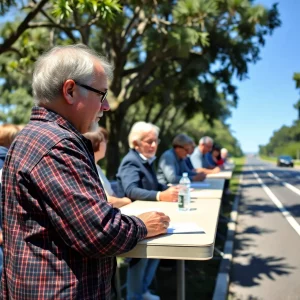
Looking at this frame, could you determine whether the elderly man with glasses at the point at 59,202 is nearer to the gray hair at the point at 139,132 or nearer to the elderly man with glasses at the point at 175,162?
the gray hair at the point at 139,132

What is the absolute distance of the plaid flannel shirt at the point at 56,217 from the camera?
118cm

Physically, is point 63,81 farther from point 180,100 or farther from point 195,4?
point 180,100

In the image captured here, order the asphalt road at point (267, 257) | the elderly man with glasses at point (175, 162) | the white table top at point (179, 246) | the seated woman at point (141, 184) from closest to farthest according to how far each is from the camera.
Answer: the white table top at point (179, 246) → the seated woman at point (141, 184) → the asphalt road at point (267, 257) → the elderly man with glasses at point (175, 162)

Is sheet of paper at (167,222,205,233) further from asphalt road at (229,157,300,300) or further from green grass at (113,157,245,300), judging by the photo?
asphalt road at (229,157,300,300)

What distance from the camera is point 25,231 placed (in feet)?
4.08

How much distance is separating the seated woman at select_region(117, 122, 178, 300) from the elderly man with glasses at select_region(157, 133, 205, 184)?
107cm

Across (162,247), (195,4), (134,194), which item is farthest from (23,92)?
(162,247)

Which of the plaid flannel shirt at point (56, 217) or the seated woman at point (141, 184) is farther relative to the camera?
the seated woman at point (141, 184)

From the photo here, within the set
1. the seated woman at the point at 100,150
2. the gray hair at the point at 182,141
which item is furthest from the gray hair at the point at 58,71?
the gray hair at the point at 182,141

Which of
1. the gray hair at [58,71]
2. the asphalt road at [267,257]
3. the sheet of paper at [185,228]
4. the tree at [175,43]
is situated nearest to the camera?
the gray hair at [58,71]

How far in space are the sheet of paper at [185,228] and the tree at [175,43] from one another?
18.1 feet

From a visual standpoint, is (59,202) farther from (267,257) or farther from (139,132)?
(267,257)

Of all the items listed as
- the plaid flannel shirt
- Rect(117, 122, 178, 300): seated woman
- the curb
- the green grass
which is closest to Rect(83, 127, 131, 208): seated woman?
Rect(117, 122, 178, 300): seated woman

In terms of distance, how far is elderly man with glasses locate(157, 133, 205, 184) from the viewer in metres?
4.60
